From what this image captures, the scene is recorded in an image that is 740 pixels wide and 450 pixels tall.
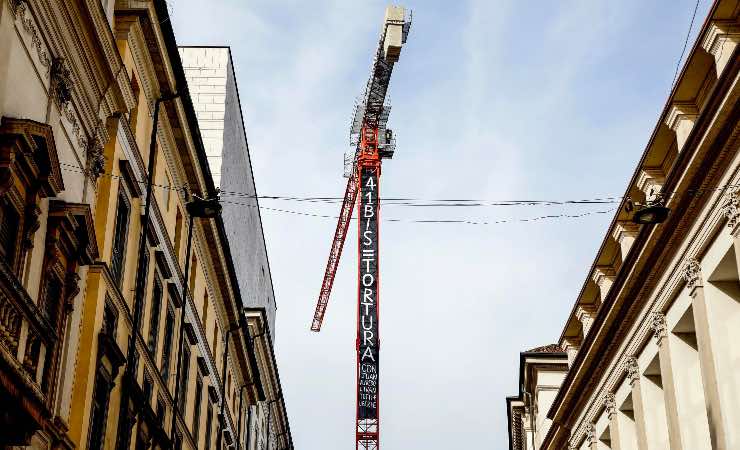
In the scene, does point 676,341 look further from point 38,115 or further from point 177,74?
point 38,115

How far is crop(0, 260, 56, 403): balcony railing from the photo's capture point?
1748 centimetres

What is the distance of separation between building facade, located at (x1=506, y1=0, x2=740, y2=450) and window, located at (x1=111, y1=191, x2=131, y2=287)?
12.3 m

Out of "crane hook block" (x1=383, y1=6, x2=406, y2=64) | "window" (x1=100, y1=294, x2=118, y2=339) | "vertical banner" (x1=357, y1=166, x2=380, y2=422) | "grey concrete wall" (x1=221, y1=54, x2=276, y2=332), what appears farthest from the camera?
"vertical banner" (x1=357, y1=166, x2=380, y2=422)

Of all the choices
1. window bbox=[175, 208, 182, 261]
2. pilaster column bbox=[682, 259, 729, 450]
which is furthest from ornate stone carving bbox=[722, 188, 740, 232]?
window bbox=[175, 208, 182, 261]

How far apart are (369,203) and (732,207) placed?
93728 mm

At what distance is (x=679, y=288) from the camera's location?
32375 mm

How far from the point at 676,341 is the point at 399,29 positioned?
7952 cm

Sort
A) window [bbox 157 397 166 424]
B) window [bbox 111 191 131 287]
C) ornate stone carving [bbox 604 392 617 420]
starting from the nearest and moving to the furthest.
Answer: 1. window [bbox 111 191 131 287]
2. window [bbox 157 397 166 424]
3. ornate stone carving [bbox 604 392 617 420]

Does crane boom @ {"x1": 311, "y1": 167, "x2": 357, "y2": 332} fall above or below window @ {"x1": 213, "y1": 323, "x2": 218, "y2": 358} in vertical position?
above

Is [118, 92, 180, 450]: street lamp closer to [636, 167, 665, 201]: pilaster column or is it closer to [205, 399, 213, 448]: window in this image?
[636, 167, 665, 201]: pilaster column

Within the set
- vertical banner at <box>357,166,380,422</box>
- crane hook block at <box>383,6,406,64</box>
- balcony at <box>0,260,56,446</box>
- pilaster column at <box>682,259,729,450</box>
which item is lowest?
balcony at <box>0,260,56,446</box>

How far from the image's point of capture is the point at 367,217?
Answer: 122 meters

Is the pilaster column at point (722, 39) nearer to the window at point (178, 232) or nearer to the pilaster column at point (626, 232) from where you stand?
the pilaster column at point (626, 232)

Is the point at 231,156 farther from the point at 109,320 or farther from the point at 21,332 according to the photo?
the point at 21,332
